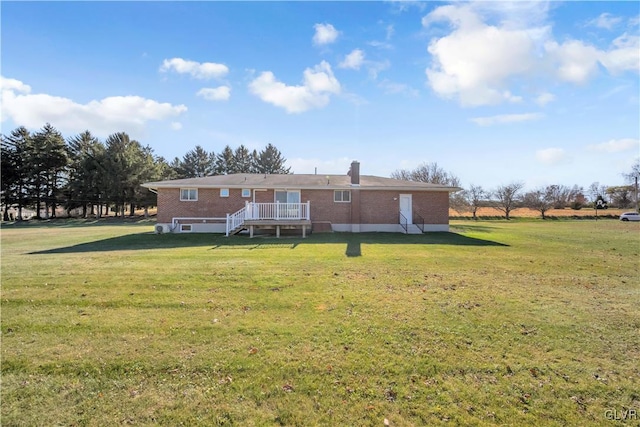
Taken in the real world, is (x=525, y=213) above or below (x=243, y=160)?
below

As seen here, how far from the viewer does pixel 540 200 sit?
50625mm

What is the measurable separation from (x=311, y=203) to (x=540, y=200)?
47.8 metres

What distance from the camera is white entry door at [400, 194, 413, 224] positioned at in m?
20.7

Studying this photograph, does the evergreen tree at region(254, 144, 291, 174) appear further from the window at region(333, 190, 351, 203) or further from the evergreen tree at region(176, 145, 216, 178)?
the window at region(333, 190, 351, 203)

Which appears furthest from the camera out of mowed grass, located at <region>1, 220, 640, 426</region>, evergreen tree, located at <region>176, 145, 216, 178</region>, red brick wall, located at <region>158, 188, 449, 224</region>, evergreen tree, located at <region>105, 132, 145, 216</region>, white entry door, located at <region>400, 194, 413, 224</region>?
evergreen tree, located at <region>176, 145, 216, 178</region>

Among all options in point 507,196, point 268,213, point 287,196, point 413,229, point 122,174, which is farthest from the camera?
point 507,196

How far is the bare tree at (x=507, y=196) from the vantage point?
49656 millimetres

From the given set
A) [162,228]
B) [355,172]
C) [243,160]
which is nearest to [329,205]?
[355,172]

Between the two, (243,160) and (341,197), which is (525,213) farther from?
(243,160)

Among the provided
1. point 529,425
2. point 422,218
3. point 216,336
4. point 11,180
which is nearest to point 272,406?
point 216,336

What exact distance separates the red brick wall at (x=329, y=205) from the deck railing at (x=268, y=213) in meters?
1.39

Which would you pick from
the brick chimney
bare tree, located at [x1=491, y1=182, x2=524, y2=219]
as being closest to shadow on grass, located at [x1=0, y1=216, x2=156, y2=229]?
the brick chimney

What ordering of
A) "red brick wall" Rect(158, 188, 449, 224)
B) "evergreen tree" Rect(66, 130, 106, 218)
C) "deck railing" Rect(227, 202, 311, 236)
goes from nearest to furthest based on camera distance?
"deck railing" Rect(227, 202, 311, 236), "red brick wall" Rect(158, 188, 449, 224), "evergreen tree" Rect(66, 130, 106, 218)

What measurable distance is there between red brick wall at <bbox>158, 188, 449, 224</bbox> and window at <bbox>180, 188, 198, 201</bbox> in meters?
0.23
